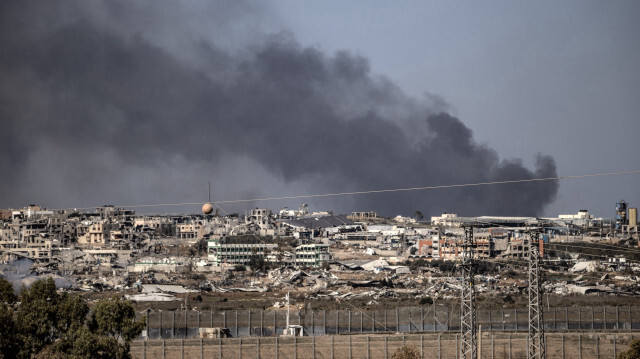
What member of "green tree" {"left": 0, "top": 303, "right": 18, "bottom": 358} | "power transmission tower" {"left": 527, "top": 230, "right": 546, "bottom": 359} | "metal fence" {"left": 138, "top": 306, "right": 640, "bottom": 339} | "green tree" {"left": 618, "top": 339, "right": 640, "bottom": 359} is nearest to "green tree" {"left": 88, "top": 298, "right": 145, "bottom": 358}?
"green tree" {"left": 0, "top": 303, "right": 18, "bottom": 358}

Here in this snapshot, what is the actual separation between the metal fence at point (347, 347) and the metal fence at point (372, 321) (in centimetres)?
877

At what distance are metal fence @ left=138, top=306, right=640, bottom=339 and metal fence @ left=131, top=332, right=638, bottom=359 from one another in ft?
28.8

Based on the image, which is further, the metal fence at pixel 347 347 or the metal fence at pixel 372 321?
the metal fence at pixel 372 321

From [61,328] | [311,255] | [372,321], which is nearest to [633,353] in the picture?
[372,321]

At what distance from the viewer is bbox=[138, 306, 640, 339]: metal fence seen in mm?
54688

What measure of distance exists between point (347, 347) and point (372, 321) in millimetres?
11780

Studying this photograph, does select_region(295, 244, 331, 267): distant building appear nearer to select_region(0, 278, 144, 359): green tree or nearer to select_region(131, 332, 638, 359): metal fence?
select_region(131, 332, 638, 359): metal fence

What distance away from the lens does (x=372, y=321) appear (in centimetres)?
5553

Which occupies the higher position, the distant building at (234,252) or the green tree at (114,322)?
the distant building at (234,252)

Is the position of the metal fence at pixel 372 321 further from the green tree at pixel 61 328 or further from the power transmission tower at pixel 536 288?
the power transmission tower at pixel 536 288

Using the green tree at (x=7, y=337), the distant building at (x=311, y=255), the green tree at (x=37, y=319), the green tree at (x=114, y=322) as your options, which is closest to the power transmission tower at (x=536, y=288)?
the green tree at (x=114, y=322)

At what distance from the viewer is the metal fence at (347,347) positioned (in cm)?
4278

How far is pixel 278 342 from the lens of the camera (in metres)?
44.0

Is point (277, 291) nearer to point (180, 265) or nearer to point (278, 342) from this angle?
point (180, 265)
